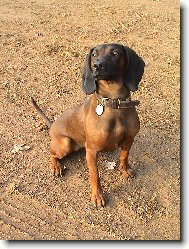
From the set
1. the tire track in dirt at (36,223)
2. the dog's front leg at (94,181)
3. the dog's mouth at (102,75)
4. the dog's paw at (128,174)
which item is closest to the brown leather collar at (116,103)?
the dog's mouth at (102,75)

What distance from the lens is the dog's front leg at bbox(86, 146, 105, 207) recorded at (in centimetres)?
403

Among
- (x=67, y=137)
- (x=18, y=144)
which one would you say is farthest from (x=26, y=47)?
(x=67, y=137)

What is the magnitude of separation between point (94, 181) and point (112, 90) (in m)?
1.01

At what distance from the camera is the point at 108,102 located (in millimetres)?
3773

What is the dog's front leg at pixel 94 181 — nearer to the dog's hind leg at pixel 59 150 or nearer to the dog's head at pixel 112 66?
the dog's hind leg at pixel 59 150

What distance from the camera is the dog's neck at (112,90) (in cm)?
378

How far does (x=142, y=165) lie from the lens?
470cm

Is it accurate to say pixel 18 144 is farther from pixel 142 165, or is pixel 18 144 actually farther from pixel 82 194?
pixel 142 165

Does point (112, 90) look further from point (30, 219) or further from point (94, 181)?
point (30, 219)

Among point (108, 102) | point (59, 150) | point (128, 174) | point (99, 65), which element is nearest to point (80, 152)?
point (59, 150)

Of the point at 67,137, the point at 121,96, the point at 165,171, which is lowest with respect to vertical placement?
the point at 165,171

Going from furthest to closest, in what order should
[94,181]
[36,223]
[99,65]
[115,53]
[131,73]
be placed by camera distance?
[94,181] < [36,223] < [131,73] < [115,53] < [99,65]

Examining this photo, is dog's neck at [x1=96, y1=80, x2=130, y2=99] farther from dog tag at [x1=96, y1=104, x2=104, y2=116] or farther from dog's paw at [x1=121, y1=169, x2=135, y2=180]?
dog's paw at [x1=121, y1=169, x2=135, y2=180]

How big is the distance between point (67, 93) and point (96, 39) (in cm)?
202
